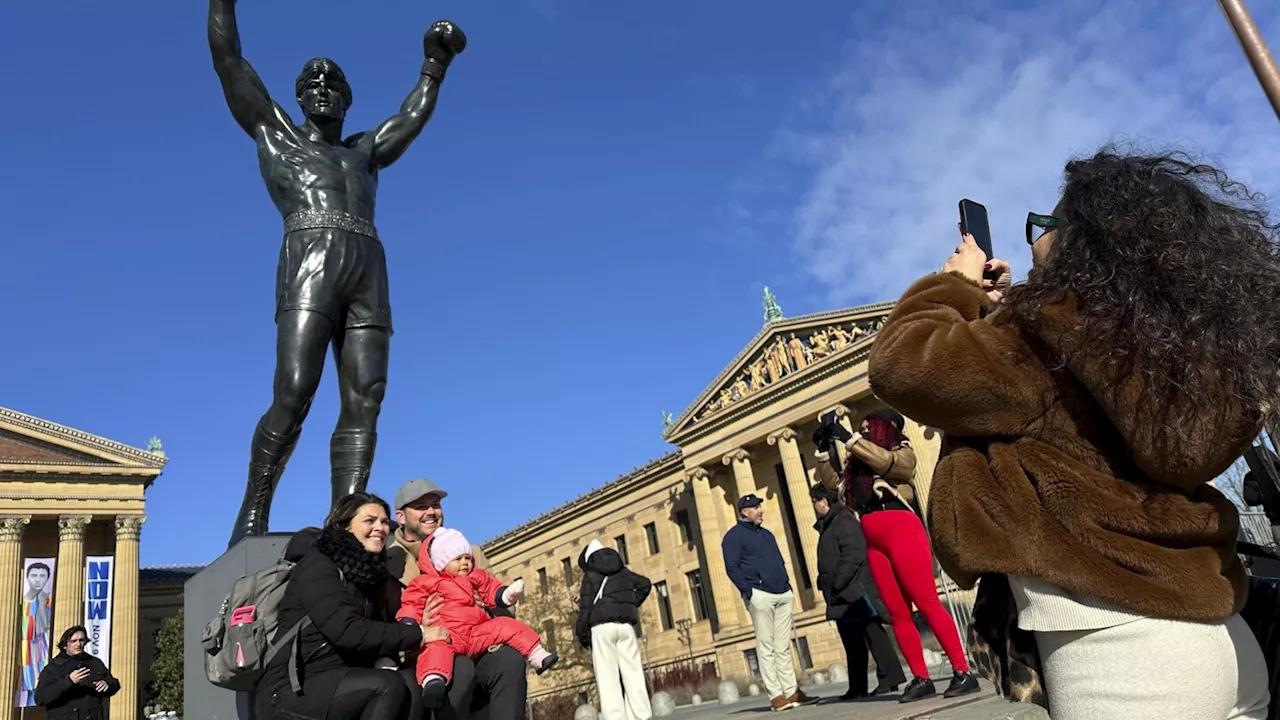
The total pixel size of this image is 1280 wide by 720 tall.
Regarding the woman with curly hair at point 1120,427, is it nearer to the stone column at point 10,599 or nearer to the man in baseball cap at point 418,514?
the man in baseball cap at point 418,514

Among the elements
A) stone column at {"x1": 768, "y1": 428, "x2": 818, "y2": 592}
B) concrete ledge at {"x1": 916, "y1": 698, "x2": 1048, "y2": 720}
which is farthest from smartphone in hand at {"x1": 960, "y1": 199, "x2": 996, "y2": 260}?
stone column at {"x1": 768, "y1": 428, "x2": 818, "y2": 592}

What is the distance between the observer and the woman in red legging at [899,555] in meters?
4.93

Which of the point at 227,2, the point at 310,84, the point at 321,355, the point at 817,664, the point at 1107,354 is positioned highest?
the point at 227,2

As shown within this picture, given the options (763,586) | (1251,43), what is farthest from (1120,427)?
(763,586)

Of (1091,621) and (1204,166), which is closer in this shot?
(1091,621)

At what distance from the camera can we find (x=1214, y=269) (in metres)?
1.61

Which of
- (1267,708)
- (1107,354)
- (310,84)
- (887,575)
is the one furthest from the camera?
(887,575)

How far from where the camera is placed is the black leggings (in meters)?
2.92

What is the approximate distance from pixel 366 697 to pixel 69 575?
126ft

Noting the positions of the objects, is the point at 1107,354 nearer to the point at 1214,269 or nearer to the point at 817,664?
the point at 1214,269

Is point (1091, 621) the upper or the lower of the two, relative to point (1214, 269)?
lower

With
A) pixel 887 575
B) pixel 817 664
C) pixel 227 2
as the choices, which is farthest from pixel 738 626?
pixel 227 2

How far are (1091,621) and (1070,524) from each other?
20 cm

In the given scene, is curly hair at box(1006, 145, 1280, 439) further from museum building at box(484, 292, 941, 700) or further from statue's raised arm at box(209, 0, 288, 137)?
museum building at box(484, 292, 941, 700)
